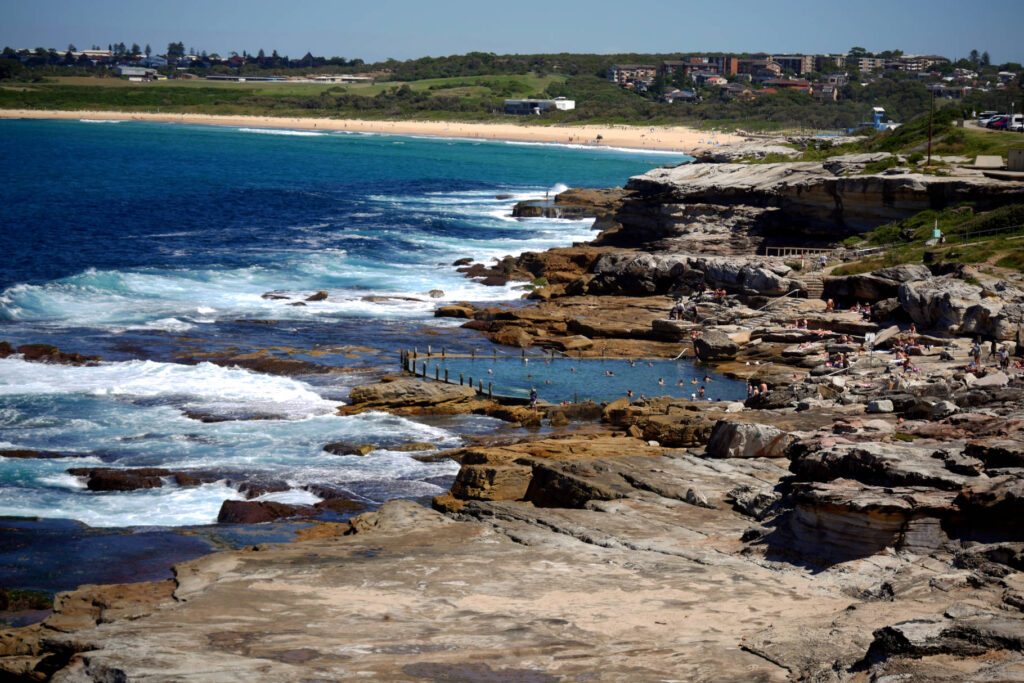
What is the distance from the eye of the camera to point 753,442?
83.1 feet

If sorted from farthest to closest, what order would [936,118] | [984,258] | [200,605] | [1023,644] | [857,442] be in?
1. [936,118]
2. [984,258]
3. [857,442]
4. [200,605]
5. [1023,644]

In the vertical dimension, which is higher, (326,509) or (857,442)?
(857,442)

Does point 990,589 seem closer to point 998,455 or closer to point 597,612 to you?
point 998,455

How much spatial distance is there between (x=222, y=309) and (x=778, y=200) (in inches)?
1200

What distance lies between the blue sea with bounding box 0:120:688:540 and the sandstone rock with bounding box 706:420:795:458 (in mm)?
7965

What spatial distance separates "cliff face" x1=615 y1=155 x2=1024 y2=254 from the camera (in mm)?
52969

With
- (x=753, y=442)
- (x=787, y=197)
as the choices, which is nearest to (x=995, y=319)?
(x=753, y=442)

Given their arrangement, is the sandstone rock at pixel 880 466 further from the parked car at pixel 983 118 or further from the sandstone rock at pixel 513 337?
the parked car at pixel 983 118

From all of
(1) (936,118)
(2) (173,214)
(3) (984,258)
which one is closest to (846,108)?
(1) (936,118)

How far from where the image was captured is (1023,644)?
1352 cm

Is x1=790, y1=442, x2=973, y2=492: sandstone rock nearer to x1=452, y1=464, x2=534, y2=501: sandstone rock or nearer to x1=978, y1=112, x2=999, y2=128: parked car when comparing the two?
x1=452, y1=464, x2=534, y2=501: sandstone rock

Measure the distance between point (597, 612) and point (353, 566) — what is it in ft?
15.7

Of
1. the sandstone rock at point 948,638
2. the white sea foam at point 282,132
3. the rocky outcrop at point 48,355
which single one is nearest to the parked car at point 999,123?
the rocky outcrop at point 48,355

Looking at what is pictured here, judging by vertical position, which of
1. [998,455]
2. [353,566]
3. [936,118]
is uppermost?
[936,118]
